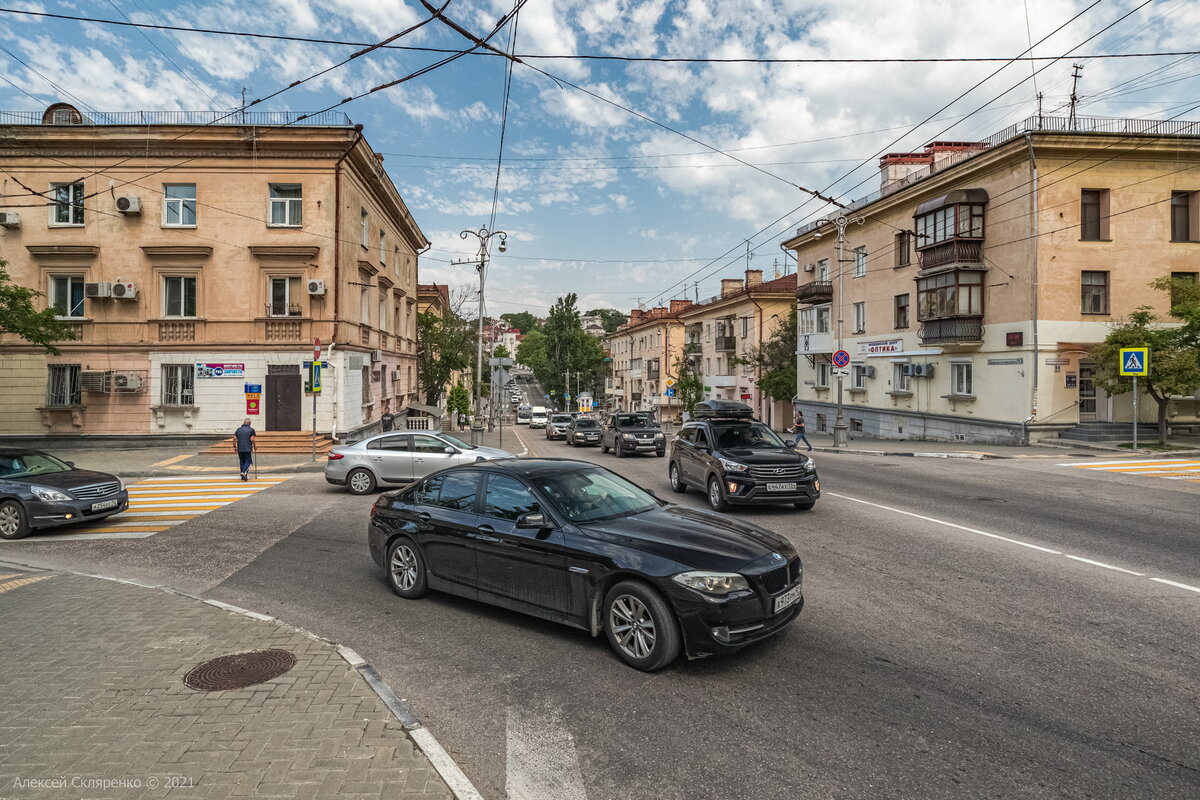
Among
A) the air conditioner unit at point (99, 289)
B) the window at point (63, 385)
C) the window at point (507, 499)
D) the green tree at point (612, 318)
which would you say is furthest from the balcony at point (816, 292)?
the green tree at point (612, 318)

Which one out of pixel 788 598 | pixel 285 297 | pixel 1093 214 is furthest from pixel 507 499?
pixel 1093 214

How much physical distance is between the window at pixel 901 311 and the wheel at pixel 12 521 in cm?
3244

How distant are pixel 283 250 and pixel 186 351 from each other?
5.01m

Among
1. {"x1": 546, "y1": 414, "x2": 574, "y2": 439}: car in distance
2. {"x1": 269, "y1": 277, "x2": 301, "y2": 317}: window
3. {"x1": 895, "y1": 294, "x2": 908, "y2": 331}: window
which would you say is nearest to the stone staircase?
{"x1": 269, "y1": 277, "x2": 301, "y2": 317}: window

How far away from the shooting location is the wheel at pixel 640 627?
15.2 feet

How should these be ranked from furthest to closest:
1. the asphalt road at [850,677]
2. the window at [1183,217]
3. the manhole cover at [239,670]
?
1. the window at [1183,217]
2. the manhole cover at [239,670]
3. the asphalt road at [850,677]

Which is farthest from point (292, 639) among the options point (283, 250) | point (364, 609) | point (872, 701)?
point (283, 250)

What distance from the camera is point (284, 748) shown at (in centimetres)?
365

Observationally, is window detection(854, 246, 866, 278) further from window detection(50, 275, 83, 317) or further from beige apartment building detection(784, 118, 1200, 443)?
window detection(50, 275, 83, 317)

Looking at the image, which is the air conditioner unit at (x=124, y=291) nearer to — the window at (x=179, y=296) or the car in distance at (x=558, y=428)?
the window at (x=179, y=296)

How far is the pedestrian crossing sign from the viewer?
1936cm

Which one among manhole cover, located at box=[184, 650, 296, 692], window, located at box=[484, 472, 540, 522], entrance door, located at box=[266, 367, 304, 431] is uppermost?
entrance door, located at box=[266, 367, 304, 431]

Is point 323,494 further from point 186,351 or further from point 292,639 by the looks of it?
point 186,351

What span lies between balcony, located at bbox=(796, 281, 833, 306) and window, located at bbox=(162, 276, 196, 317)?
31161mm
